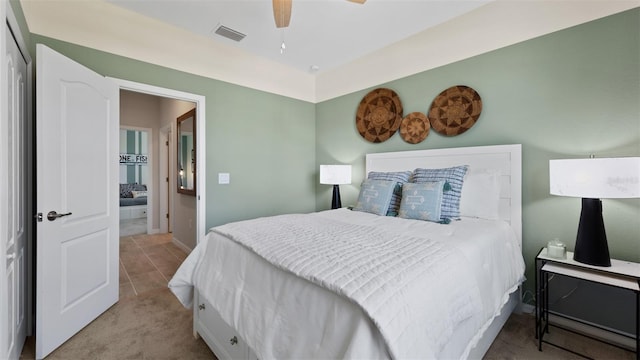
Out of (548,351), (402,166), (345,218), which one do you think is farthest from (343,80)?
(548,351)

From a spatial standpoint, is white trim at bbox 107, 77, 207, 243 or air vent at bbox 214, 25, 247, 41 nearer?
air vent at bbox 214, 25, 247, 41

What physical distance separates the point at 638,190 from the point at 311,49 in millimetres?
3062

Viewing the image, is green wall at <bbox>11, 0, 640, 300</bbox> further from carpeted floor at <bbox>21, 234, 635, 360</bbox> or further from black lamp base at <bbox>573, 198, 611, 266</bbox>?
carpeted floor at <bbox>21, 234, 635, 360</bbox>

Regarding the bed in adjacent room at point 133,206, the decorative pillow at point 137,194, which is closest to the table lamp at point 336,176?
the bed in adjacent room at point 133,206

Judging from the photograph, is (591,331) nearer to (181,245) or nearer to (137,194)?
(181,245)

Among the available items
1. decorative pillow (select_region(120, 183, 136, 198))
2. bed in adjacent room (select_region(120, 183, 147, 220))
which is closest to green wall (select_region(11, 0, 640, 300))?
bed in adjacent room (select_region(120, 183, 147, 220))

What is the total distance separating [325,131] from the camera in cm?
399

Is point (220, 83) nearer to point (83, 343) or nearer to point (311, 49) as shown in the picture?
point (311, 49)

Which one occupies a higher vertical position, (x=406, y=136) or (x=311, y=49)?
(x=311, y=49)

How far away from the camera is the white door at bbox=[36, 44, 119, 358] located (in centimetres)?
170

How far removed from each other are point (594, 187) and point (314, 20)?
2.57 m

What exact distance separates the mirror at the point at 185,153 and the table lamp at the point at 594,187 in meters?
4.04

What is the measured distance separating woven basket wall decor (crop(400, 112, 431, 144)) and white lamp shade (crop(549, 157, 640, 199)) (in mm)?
1266

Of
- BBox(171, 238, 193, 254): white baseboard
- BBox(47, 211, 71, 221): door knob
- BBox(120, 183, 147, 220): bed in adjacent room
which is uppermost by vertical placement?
BBox(47, 211, 71, 221): door knob
